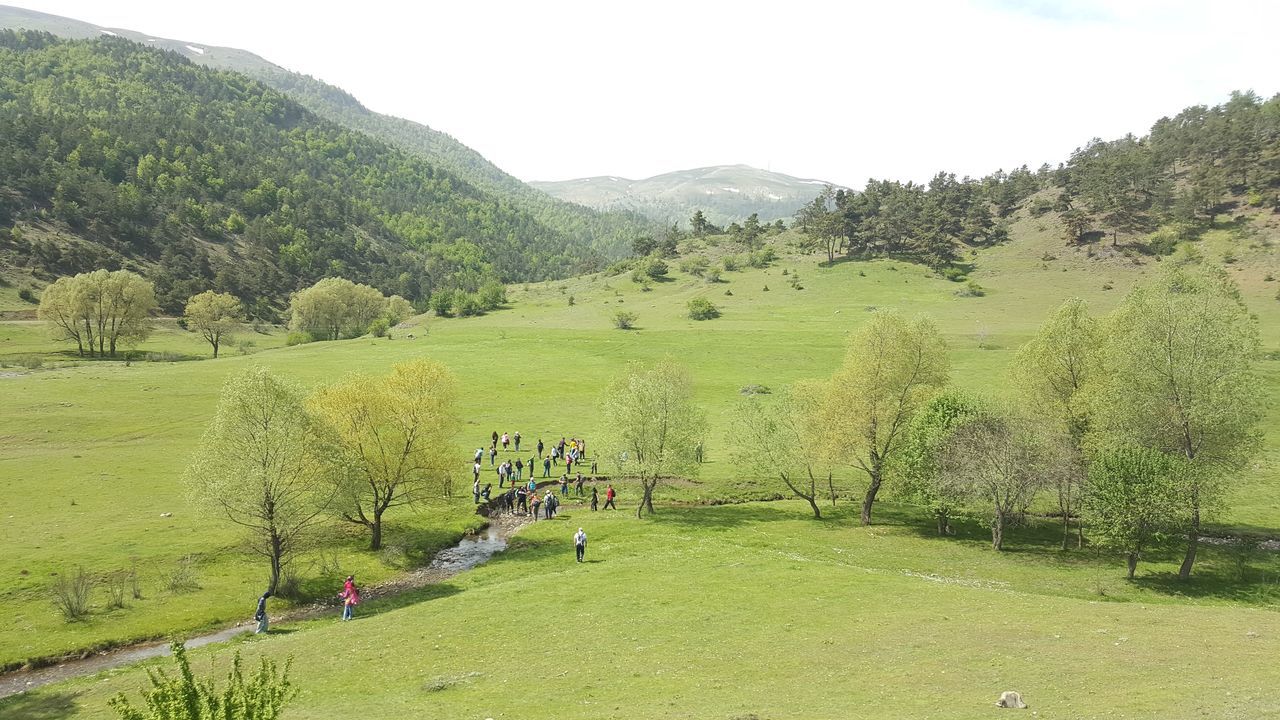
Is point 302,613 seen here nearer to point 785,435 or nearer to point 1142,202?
point 785,435

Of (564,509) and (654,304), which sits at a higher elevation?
(654,304)

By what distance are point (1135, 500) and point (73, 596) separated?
5542cm

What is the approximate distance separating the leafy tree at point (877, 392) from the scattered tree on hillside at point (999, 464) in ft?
18.1

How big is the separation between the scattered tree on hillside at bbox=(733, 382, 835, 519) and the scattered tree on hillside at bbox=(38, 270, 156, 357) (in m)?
117

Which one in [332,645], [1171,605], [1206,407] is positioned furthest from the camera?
[1206,407]

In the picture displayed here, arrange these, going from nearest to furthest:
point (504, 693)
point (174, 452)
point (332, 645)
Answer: point (504, 693)
point (332, 645)
point (174, 452)

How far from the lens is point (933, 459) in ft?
149

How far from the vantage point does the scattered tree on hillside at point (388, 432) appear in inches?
1770

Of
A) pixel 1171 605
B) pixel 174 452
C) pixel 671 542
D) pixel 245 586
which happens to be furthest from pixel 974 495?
pixel 174 452

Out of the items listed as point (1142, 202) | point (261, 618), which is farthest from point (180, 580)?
point (1142, 202)

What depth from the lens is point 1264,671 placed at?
61.9 feet

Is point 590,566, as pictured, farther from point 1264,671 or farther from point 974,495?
point 1264,671

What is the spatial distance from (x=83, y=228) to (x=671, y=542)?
23180 centimetres

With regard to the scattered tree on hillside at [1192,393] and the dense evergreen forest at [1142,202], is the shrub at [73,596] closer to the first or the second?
the scattered tree on hillside at [1192,393]
